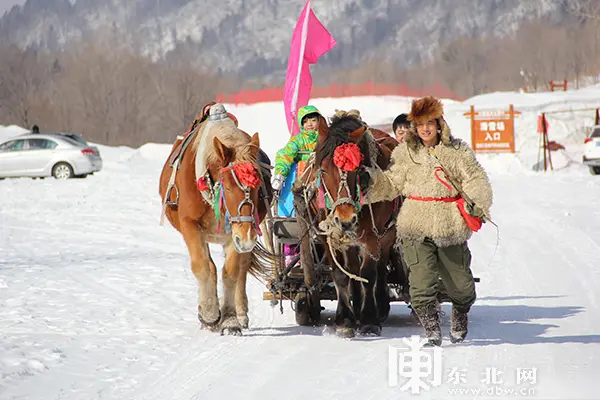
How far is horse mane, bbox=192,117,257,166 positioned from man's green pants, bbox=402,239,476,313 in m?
1.64

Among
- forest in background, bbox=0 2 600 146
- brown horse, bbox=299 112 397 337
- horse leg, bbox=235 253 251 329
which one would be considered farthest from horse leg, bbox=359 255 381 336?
forest in background, bbox=0 2 600 146

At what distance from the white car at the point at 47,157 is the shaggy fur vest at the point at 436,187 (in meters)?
24.7

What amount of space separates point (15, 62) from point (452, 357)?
8490cm

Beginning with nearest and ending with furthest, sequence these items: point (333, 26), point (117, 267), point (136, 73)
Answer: point (117, 267) → point (136, 73) → point (333, 26)

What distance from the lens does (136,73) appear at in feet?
300

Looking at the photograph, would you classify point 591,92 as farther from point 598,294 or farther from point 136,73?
point 136,73

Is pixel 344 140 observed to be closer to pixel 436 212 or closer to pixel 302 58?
pixel 436 212

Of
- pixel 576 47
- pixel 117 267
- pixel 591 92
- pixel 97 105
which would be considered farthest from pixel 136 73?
pixel 117 267

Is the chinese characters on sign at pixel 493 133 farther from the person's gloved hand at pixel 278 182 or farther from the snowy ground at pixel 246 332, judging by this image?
the person's gloved hand at pixel 278 182

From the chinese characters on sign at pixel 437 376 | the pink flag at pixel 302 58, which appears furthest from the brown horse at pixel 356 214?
the pink flag at pixel 302 58

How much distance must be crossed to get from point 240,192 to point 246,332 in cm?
146

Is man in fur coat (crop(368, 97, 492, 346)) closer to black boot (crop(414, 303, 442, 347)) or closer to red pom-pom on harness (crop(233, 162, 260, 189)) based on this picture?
black boot (crop(414, 303, 442, 347))

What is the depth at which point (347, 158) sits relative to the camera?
7922 millimetres

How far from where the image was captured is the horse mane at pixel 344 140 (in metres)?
Result: 8.16
